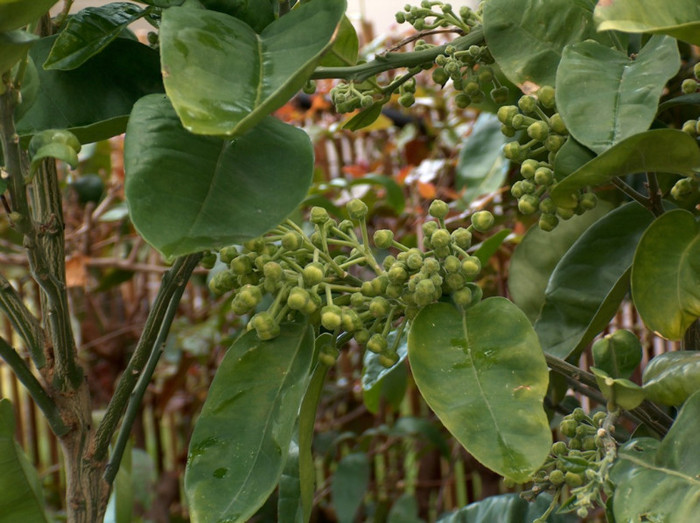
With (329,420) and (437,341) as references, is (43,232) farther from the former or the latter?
(329,420)

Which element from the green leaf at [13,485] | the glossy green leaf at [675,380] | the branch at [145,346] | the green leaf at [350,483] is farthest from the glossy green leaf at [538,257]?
the green leaf at [350,483]

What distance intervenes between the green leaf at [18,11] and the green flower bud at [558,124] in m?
0.32

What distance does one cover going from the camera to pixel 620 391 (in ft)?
1.79

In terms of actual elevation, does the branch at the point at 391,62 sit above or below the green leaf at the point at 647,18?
below

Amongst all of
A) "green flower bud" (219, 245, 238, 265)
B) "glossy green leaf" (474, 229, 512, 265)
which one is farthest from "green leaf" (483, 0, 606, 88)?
"glossy green leaf" (474, 229, 512, 265)

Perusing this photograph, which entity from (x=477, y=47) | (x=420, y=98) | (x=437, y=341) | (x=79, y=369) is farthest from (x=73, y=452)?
(x=420, y=98)

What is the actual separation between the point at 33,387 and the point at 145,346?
0.27 ft

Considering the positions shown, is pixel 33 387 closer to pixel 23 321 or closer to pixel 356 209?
pixel 23 321

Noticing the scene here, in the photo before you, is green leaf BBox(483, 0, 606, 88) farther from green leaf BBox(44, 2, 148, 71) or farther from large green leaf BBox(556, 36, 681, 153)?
green leaf BBox(44, 2, 148, 71)

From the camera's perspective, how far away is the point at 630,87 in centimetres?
54

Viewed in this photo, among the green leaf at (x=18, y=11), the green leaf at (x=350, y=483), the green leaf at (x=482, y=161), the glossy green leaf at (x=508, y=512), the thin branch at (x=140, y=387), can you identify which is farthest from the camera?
the green leaf at (x=350, y=483)

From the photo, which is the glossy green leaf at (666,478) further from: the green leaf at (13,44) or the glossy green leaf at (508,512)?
the green leaf at (13,44)

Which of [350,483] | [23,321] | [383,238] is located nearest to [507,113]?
[383,238]

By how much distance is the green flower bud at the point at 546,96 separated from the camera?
0.58 meters
